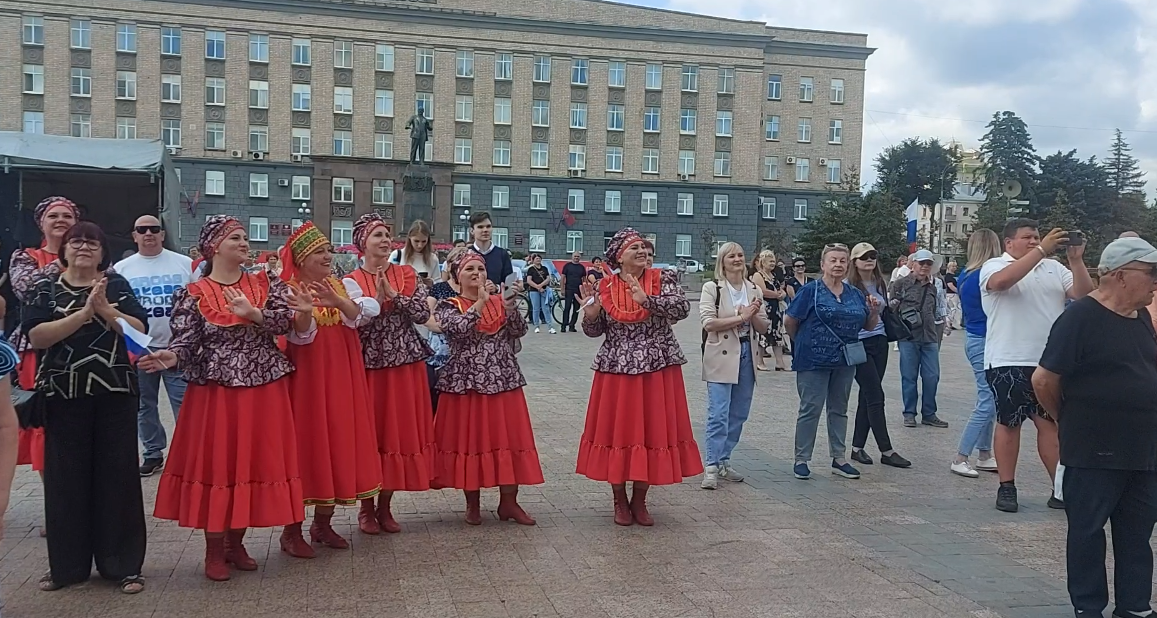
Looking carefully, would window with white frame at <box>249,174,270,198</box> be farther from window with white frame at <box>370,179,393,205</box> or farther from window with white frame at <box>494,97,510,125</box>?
window with white frame at <box>494,97,510,125</box>

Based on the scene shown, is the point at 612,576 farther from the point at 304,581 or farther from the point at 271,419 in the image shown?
the point at 271,419

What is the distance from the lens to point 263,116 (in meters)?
54.1

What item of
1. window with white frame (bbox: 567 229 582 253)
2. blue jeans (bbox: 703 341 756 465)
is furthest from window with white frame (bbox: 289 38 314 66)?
blue jeans (bbox: 703 341 756 465)

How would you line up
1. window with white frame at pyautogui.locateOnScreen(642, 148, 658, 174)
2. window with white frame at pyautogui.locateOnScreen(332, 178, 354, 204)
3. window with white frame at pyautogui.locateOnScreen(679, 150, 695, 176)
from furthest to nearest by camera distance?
1. window with white frame at pyautogui.locateOnScreen(679, 150, 695, 176)
2. window with white frame at pyautogui.locateOnScreen(642, 148, 658, 174)
3. window with white frame at pyautogui.locateOnScreen(332, 178, 354, 204)

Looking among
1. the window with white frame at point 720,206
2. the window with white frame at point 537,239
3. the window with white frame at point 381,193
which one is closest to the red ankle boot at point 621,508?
the window with white frame at point 381,193

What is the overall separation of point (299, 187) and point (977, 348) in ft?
168

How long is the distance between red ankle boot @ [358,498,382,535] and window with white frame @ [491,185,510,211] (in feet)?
170

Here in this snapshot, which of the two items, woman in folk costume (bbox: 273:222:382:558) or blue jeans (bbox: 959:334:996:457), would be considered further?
blue jeans (bbox: 959:334:996:457)

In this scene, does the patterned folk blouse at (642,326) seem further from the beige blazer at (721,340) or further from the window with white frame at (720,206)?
the window with white frame at (720,206)

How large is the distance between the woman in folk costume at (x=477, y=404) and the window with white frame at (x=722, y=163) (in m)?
55.5

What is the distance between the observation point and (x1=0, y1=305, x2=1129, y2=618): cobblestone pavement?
15.0 feet

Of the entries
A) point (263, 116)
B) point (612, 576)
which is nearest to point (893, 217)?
point (612, 576)

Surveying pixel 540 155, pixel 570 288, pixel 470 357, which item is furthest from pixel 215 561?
pixel 540 155

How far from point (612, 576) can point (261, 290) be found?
8.19 feet
